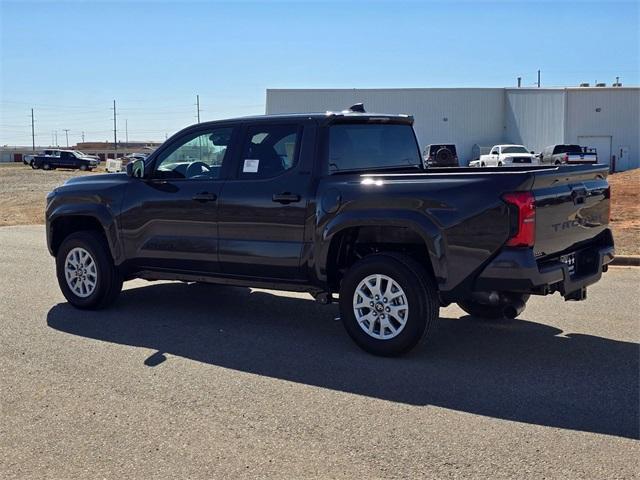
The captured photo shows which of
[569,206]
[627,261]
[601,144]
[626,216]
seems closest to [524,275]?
[569,206]

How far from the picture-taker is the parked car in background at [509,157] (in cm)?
3597

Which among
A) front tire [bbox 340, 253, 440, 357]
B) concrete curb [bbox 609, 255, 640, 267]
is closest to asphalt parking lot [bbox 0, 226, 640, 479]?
front tire [bbox 340, 253, 440, 357]

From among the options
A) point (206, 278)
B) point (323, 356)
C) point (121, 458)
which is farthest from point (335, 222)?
point (121, 458)

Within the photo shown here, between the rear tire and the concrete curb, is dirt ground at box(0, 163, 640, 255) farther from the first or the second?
the rear tire

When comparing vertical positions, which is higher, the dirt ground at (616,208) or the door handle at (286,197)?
the door handle at (286,197)

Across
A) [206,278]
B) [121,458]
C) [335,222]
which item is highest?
[335,222]

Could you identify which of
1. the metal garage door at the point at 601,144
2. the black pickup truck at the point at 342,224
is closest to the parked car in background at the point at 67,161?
the metal garage door at the point at 601,144

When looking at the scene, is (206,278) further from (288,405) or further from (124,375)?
(288,405)

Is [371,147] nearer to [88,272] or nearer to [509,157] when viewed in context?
[88,272]

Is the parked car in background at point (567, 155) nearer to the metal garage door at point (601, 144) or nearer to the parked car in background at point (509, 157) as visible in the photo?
the parked car in background at point (509, 157)

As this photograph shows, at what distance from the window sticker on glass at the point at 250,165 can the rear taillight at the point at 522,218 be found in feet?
8.04

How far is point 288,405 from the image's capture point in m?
5.00

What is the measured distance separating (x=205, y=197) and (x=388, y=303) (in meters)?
2.15

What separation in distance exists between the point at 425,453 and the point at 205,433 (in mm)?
1328
